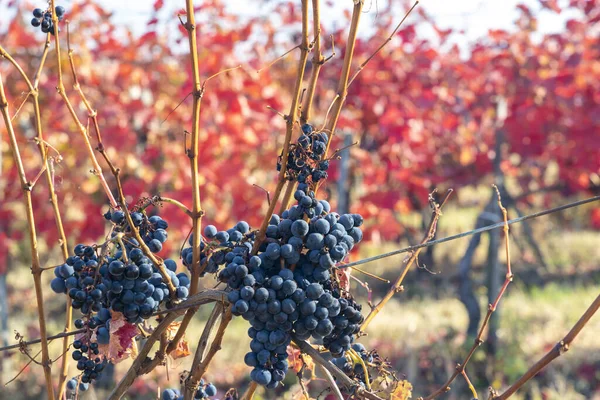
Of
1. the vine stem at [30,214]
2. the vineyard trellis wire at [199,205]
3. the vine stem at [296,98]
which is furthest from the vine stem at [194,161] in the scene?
the vine stem at [30,214]

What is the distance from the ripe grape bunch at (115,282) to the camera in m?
1.07

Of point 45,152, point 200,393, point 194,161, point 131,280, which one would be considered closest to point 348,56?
point 194,161

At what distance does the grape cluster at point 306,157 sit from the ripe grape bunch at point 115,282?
10.4 inches

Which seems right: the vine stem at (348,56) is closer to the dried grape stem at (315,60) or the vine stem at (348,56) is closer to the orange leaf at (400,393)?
the dried grape stem at (315,60)

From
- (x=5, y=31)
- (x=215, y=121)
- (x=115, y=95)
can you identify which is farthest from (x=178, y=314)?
(x=5, y=31)

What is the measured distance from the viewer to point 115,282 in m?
1.08

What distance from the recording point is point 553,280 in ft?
21.6

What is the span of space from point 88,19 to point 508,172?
12.3 ft

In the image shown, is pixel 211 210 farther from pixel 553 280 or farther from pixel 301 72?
pixel 301 72

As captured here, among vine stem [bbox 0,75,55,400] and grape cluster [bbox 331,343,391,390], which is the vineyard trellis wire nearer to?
vine stem [bbox 0,75,55,400]

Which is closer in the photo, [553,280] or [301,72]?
[301,72]

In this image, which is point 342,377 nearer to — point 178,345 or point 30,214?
point 178,345

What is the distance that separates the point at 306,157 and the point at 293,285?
0.20 m

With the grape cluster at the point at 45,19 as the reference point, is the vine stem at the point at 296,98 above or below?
below
